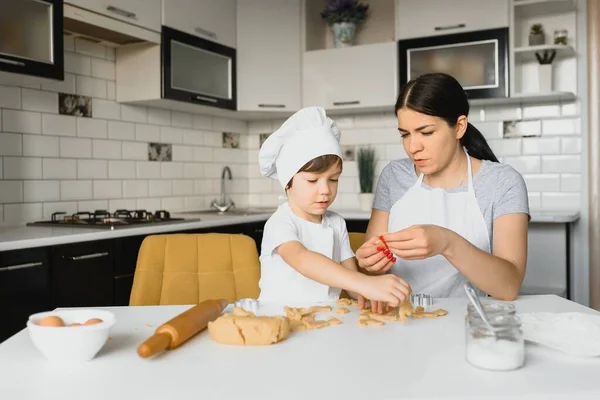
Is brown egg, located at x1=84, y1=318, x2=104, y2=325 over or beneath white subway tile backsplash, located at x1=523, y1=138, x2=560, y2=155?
beneath

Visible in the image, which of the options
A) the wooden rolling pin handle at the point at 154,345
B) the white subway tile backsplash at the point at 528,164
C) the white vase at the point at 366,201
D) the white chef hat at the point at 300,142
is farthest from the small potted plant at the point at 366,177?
the wooden rolling pin handle at the point at 154,345

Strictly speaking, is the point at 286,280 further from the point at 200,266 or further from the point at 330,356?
the point at 330,356

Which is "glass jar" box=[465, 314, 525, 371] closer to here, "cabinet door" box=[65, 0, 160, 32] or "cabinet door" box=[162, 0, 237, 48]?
"cabinet door" box=[65, 0, 160, 32]

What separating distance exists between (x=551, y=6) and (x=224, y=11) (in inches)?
81.7

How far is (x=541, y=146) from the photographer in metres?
4.01

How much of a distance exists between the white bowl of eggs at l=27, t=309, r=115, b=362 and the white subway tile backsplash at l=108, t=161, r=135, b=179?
2.57 metres

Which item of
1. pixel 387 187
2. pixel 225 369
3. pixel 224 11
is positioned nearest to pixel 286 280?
pixel 387 187

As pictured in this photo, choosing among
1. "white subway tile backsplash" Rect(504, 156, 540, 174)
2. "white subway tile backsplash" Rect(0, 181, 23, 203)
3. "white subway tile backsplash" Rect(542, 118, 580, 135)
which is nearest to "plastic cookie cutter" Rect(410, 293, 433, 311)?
"white subway tile backsplash" Rect(0, 181, 23, 203)

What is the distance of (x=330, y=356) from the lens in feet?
3.62

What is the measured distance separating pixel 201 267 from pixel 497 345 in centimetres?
120

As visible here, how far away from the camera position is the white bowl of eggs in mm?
1035

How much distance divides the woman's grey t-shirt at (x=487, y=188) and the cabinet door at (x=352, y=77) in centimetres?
217

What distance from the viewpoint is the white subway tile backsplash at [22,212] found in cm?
296

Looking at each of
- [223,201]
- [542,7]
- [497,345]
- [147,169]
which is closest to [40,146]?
[147,169]
